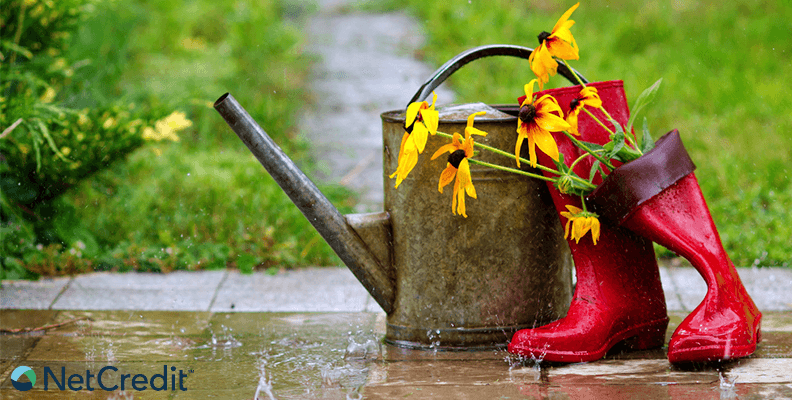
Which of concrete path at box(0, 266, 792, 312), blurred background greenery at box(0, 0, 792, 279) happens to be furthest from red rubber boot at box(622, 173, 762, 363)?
blurred background greenery at box(0, 0, 792, 279)

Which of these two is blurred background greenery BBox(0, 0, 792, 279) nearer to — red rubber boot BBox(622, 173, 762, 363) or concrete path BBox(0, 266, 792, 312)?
concrete path BBox(0, 266, 792, 312)

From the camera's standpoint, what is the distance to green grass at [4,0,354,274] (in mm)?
3389

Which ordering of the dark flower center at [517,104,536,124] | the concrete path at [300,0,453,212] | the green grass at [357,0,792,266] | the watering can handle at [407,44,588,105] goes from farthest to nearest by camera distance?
1. the concrete path at [300,0,453,212]
2. the green grass at [357,0,792,266]
3. the watering can handle at [407,44,588,105]
4. the dark flower center at [517,104,536,124]

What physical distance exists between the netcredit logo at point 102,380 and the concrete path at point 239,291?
68 cm

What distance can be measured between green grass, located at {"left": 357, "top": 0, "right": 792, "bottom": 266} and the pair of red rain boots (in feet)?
3.98

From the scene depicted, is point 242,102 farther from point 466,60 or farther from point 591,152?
point 591,152

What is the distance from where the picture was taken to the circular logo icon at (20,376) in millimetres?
2100

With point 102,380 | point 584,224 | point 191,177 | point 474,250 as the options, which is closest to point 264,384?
point 102,380

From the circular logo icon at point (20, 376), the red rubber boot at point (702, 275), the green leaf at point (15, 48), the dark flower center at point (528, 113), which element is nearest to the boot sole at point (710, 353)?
the red rubber boot at point (702, 275)

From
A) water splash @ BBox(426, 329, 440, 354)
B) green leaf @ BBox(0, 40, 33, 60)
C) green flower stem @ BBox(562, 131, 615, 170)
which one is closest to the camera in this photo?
green flower stem @ BBox(562, 131, 615, 170)

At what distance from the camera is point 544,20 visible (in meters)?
7.39

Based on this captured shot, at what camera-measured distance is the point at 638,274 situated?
231cm

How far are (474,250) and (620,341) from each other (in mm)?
489

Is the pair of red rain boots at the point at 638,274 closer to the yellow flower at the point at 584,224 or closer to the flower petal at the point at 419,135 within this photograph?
the yellow flower at the point at 584,224
